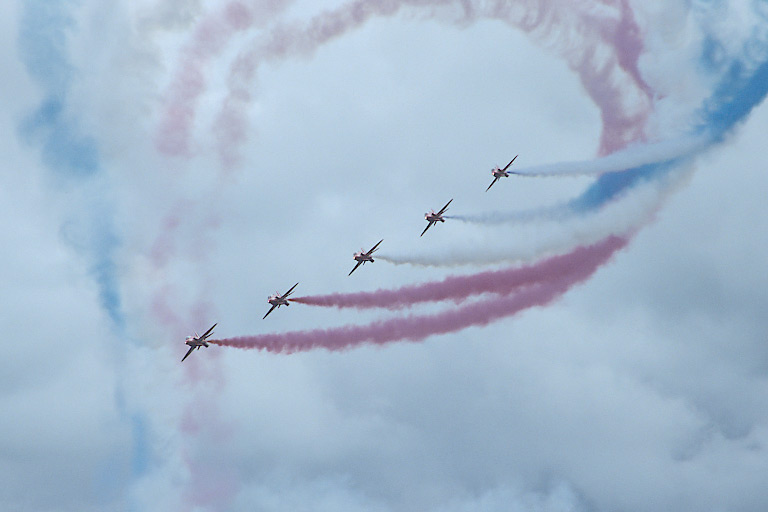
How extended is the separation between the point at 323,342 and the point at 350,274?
490cm

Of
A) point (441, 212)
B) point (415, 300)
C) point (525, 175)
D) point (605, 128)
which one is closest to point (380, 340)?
point (415, 300)

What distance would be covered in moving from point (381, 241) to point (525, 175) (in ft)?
35.8

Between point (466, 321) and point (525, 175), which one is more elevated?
point (525, 175)

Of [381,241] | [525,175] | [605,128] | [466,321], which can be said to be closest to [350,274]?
[381,241]

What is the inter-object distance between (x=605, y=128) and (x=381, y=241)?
16.5 m

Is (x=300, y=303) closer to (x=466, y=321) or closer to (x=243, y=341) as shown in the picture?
(x=243, y=341)

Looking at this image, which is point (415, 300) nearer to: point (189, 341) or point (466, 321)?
Answer: point (466, 321)

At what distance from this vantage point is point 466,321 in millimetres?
76312

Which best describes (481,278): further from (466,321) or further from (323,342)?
(323,342)

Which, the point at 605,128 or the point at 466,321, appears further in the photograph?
the point at 466,321

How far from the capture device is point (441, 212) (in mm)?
77562

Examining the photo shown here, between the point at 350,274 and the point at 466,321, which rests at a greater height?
the point at 350,274

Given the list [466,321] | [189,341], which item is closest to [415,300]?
[466,321]

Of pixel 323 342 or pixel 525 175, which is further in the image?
pixel 323 342
